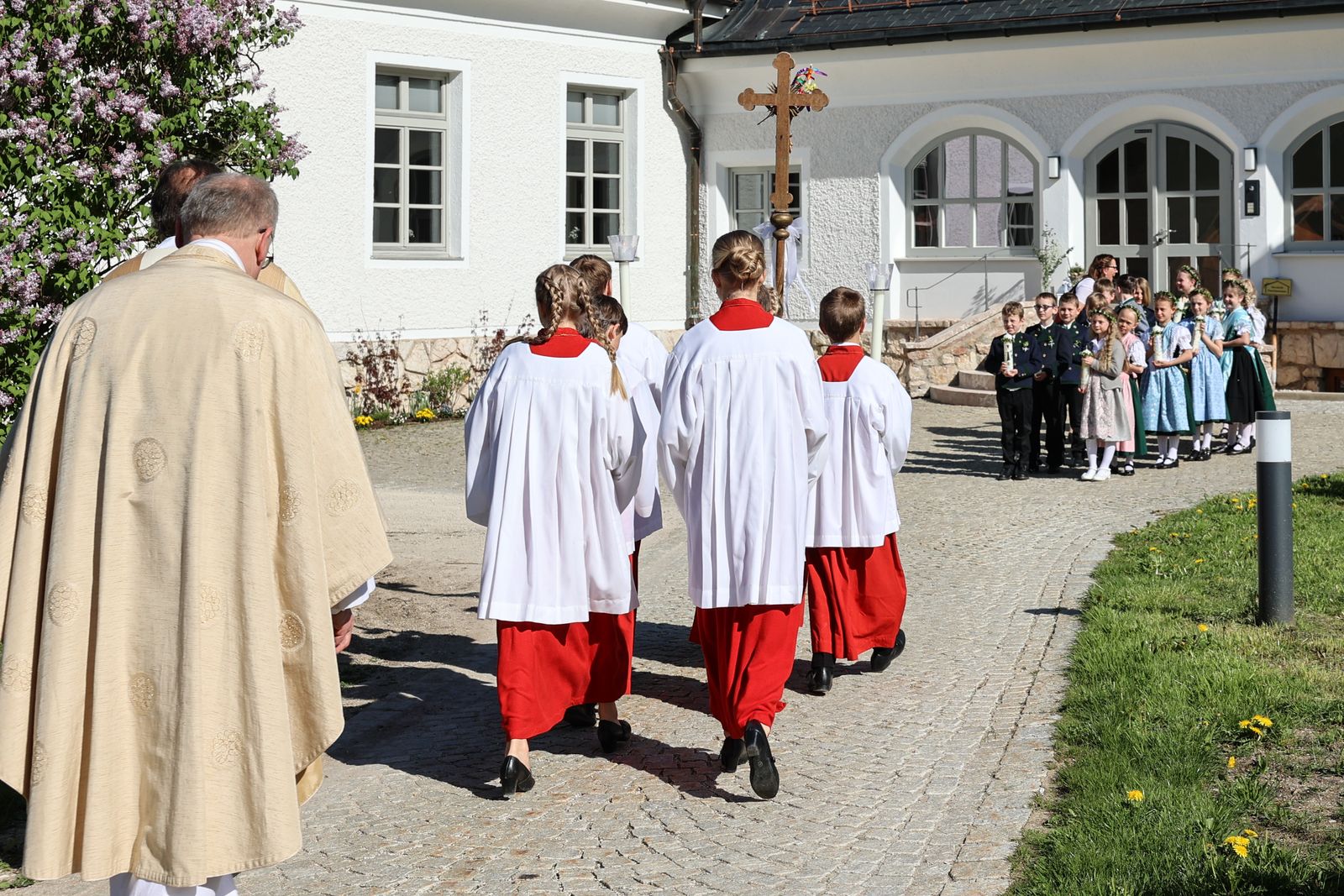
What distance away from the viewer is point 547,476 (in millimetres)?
5535

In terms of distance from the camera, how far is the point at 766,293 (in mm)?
5887

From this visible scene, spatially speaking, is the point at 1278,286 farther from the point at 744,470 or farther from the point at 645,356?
the point at 744,470

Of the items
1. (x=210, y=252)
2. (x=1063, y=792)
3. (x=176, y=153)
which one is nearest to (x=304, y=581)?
(x=210, y=252)

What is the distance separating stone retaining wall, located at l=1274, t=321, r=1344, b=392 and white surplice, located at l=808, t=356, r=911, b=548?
462 inches

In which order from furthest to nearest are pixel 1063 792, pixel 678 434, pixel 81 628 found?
pixel 678 434 < pixel 1063 792 < pixel 81 628

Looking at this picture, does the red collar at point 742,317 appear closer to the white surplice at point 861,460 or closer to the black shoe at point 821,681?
the white surplice at point 861,460

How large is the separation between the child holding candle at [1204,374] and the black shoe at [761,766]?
912cm

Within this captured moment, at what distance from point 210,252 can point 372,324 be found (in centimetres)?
1341

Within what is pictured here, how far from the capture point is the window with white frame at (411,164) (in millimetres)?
17078

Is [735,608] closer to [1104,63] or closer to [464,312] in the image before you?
[464,312]

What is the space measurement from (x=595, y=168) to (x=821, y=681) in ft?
43.6

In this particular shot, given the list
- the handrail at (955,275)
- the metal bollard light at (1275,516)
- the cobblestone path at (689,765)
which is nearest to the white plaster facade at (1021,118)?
the handrail at (955,275)

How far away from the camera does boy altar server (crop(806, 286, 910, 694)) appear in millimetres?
6684

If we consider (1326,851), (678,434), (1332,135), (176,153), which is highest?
(1332,135)
